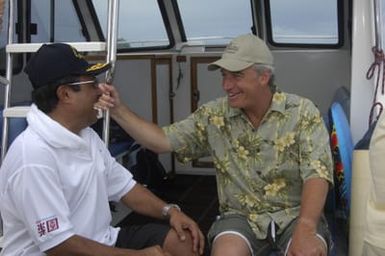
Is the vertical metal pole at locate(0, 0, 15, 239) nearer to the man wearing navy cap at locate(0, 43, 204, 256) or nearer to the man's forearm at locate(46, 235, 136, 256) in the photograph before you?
the man wearing navy cap at locate(0, 43, 204, 256)

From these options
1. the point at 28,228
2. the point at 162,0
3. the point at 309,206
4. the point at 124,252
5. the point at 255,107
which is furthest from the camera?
the point at 162,0

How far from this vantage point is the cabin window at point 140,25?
237 inches

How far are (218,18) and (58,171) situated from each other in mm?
4372

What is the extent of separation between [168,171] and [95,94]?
343cm

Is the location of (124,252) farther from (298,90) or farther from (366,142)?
(298,90)

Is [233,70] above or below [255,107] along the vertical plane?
above

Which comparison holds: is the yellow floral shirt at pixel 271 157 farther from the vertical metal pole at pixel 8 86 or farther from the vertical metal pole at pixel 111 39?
the vertical metal pole at pixel 8 86

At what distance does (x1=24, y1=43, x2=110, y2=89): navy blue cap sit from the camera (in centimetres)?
176

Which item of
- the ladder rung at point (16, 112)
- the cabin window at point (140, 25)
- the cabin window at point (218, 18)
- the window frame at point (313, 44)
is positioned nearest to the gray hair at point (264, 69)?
the ladder rung at point (16, 112)

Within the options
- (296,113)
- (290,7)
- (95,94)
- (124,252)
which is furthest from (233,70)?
(290,7)

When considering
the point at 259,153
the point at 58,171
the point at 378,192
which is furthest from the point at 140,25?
the point at 378,192

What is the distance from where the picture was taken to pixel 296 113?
2.24 m

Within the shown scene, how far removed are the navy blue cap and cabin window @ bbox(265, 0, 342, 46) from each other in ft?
12.9

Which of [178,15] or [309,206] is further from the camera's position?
[178,15]
